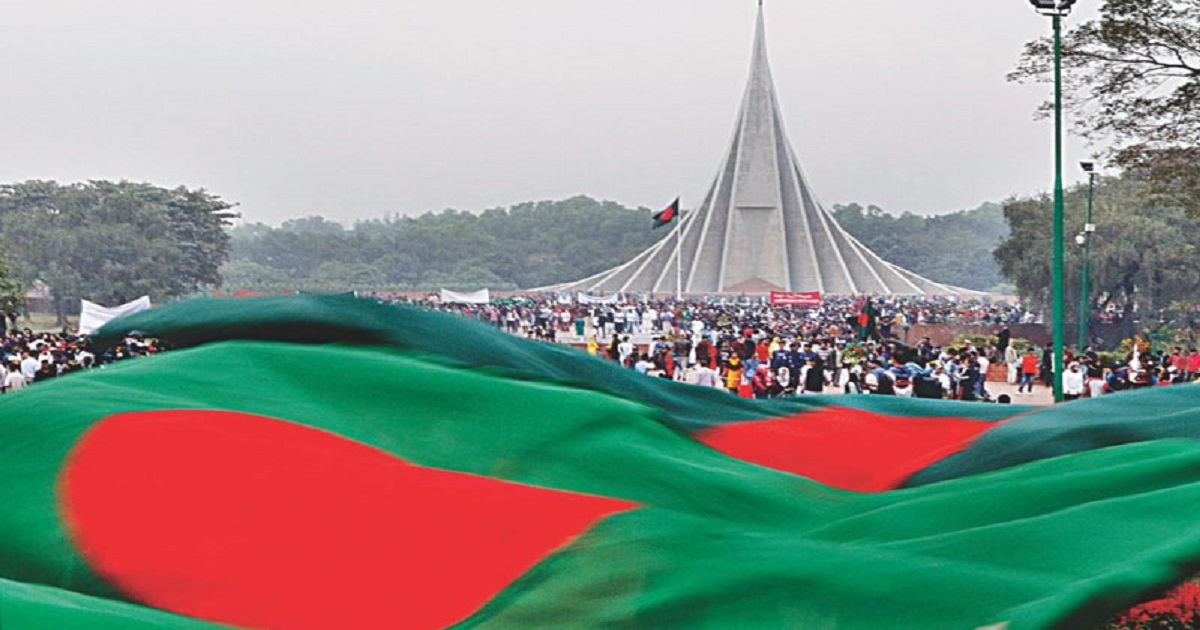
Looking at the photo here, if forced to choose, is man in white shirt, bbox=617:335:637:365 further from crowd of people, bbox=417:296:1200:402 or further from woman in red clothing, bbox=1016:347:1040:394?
woman in red clothing, bbox=1016:347:1040:394

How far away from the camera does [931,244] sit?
3263 inches

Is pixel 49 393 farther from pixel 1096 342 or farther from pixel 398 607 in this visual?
pixel 1096 342

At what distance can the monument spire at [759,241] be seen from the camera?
192ft

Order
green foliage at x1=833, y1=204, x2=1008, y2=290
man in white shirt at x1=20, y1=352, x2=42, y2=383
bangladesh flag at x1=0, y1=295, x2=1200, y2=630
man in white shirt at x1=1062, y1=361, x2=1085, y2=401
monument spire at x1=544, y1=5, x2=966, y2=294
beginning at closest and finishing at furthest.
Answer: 1. bangladesh flag at x1=0, y1=295, x2=1200, y2=630
2. man in white shirt at x1=20, y1=352, x2=42, y2=383
3. man in white shirt at x1=1062, y1=361, x2=1085, y2=401
4. monument spire at x1=544, y1=5, x2=966, y2=294
5. green foliage at x1=833, y1=204, x2=1008, y2=290

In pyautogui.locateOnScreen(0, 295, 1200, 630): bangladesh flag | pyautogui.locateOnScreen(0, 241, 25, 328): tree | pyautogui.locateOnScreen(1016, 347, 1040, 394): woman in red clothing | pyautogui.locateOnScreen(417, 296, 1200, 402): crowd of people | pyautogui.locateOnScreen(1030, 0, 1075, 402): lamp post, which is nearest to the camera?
pyautogui.locateOnScreen(0, 295, 1200, 630): bangladesh flag

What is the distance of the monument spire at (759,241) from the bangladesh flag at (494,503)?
53.9 meters

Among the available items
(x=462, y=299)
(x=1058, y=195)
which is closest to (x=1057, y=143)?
(x=1058, y=195)

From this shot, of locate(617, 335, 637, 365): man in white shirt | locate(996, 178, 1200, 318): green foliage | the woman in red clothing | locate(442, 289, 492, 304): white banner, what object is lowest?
the woman in red clothing

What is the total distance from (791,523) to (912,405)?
35.7 inches

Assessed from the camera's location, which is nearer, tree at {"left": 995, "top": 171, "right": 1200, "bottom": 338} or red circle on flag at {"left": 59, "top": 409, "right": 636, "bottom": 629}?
red circle on flag at {"left": 59, "top": 409, "right": 636, "bottom": 629}

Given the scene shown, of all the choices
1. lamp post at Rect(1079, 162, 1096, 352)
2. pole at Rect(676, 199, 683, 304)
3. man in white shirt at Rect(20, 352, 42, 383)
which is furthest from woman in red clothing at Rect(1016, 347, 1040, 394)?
pole at Rect(676, 199, 683, 304)

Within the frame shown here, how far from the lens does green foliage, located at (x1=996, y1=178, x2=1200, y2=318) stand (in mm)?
28703

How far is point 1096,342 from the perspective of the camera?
2781 centimetres

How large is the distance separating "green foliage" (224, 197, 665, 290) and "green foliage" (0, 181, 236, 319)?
51.0 feet
